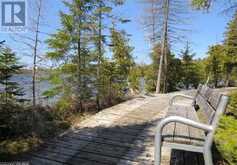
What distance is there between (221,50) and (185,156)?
25.2 metres

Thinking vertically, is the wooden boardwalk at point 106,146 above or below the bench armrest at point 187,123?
below

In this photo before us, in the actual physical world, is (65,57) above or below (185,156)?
above

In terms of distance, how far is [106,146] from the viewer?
16.0ft

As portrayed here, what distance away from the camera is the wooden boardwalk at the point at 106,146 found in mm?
4223

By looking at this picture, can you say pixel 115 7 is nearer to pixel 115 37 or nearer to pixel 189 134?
pixel 115 37

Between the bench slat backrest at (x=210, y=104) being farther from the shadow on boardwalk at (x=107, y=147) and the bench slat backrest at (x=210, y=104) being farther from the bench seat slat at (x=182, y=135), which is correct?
the shadow on boardwalk at (x=107, y=147)

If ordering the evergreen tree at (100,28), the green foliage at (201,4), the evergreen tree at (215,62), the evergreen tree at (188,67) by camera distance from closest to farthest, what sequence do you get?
the green foliage at (201,4), the evergreen tree at (100,28), the evergreen tree at (188,67), the evergreen tree at (215,62)

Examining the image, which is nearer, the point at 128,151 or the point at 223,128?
the point at 223,128

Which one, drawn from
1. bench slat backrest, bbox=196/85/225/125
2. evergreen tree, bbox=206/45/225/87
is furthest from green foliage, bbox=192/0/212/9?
evergreen tree, bbox=206/45/225/87

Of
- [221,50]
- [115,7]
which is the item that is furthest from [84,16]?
[221,50]

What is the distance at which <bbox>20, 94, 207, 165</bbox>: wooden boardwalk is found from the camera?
422 centimetres

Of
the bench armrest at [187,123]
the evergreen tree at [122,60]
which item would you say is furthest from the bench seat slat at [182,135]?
the evergreen tree at [122,60]

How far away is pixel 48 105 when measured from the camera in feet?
29.9

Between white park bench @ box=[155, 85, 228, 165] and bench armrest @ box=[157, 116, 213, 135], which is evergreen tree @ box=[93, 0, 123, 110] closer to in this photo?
white park bench @ box=[155, 85, 228, 165]
